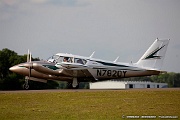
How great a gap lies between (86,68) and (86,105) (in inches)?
546

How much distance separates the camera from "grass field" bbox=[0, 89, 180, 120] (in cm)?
2364

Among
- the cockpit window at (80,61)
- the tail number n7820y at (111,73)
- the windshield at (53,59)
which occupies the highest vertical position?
the windshield at (53,59)

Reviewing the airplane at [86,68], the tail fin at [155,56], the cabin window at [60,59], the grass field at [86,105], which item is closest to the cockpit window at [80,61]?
the airplane at [86,68]

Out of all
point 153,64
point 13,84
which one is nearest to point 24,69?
point 153,64

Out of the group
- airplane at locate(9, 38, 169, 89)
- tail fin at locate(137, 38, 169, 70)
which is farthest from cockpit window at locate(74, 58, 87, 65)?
tail fin at locate(137, 38, 169, 70)

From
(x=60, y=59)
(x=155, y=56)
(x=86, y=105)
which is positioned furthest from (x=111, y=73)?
(x=86, y=105)

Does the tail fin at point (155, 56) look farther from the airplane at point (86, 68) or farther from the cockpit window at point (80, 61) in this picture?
the cockpit window at point (80, 61)

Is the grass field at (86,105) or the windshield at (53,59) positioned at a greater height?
the windshield at (53,59)

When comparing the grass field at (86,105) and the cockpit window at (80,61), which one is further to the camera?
the cockpit window at (80,61)

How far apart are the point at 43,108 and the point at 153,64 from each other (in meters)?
18.8

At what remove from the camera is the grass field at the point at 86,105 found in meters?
23.6

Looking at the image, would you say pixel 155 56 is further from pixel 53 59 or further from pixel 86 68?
pixel 53 59

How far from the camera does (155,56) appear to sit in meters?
42.4

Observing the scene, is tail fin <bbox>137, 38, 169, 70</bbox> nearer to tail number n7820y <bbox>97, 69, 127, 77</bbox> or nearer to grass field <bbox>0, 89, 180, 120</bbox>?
tail number n7820y <bbox>97, 69, 127, 77</bbox>
